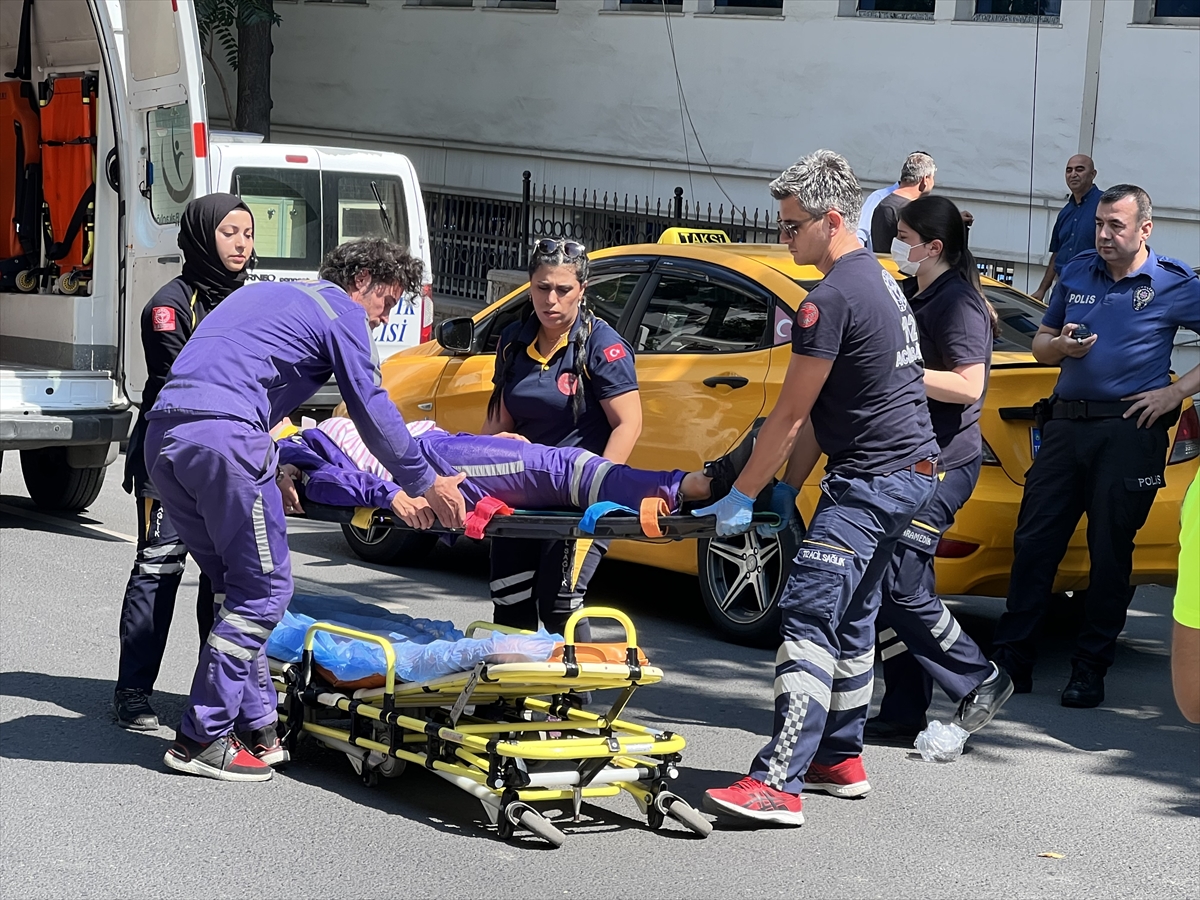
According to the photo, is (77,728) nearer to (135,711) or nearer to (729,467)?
(135,711)

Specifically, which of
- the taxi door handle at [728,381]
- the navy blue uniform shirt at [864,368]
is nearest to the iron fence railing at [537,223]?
the taxi door handle at [728,381]

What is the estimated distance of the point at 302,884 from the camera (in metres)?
4.48

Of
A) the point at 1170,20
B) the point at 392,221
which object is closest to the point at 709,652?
the point at 392,221

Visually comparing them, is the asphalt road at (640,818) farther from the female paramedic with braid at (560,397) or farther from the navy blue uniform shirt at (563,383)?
the navy blue uniform shirt at (563,383)

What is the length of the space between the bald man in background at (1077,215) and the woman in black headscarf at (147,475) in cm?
831

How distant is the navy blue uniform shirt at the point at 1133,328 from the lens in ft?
21.5

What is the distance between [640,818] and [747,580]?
2.19m

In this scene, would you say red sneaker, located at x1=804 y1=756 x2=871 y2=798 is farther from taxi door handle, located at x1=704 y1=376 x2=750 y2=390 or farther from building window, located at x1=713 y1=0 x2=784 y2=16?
building window, located at x1=713 y1=0 x2=784 y2=16

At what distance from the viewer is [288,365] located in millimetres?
5230

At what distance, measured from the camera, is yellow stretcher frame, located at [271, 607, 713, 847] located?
4.76 m

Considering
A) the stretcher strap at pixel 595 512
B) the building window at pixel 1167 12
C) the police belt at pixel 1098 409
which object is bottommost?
the stretcher strap at pixel 595 512

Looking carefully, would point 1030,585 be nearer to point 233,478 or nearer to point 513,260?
point 233,478

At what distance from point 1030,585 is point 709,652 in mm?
1465

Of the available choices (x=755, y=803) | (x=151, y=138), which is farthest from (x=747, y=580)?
(x=151, y=138)
